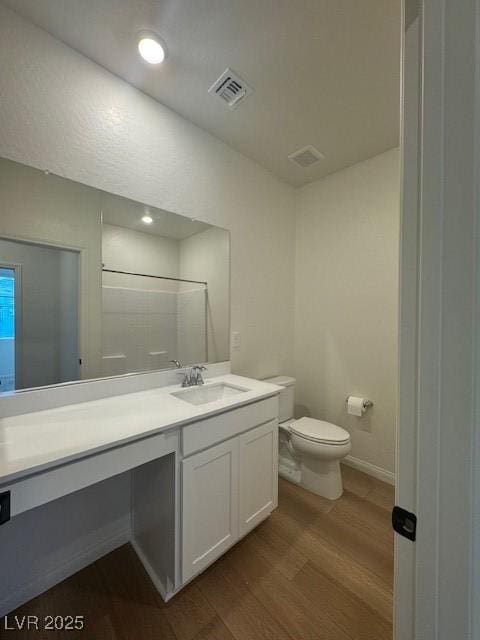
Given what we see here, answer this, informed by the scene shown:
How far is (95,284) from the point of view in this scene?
57.6 inches

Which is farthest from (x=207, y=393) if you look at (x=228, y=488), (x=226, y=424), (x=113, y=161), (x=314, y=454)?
(x=113, y=161)

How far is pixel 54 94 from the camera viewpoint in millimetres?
1292

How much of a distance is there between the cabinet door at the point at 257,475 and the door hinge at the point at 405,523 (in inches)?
40.2

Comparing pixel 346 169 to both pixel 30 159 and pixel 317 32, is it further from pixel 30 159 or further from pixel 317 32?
pixel 30 159

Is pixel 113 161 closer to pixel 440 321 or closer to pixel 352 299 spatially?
pixel 440 321

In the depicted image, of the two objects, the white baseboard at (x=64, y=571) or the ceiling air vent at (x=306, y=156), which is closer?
the white baseboard at (x=64, y=571)

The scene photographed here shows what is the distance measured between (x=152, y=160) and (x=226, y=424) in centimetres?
163

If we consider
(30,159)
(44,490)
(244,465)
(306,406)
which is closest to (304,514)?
(244,465)

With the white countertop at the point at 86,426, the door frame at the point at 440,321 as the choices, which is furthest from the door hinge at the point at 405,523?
the white countertop at the point at 86,426

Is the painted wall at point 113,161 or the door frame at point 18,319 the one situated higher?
the painted wall at point 113,161

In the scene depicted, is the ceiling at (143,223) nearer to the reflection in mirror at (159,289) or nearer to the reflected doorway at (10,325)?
the reflection in mirror at (159,289)

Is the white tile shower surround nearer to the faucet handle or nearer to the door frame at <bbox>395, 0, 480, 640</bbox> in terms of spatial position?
the faucet handle

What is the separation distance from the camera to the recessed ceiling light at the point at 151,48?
1280 millimetres

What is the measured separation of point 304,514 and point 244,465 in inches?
27.6
